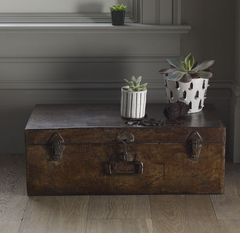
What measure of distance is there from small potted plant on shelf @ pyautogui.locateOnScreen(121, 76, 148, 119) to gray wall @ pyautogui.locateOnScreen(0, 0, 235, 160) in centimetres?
41

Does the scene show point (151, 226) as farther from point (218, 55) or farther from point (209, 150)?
point (218, 55)

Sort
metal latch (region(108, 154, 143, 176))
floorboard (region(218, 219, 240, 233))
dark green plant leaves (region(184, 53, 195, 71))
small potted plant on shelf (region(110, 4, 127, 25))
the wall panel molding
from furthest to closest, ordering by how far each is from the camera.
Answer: the wall panel molding, small potted plant on shelf (region(110, 4, 127, 25)), dark green plant leaves (region(184, 53, 195, 71)), metal latch (region(108, 154, 143, 176)), floorboard (region(218, 219, 240, 233))

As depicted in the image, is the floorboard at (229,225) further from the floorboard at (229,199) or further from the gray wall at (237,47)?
the gray wall at (237,47)

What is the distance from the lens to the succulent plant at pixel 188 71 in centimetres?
252

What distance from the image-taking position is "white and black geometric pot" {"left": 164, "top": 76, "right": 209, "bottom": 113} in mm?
2557

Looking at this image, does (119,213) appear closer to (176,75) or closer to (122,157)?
(122,157)

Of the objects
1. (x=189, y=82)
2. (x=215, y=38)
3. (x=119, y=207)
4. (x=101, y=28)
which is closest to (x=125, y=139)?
(x=119, y=207)

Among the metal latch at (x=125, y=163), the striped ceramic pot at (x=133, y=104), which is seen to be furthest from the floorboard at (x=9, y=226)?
the striped ceramic pot at (x=133, y=104)

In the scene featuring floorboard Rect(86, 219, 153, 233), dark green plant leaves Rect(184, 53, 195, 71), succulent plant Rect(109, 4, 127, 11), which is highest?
succulent plant Rect(109, 4, 127, 11)

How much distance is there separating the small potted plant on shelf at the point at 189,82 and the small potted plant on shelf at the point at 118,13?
0.39m

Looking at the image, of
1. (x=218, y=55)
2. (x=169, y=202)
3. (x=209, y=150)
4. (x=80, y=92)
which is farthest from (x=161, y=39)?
(x=169, y=202)

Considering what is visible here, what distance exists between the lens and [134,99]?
251 cm

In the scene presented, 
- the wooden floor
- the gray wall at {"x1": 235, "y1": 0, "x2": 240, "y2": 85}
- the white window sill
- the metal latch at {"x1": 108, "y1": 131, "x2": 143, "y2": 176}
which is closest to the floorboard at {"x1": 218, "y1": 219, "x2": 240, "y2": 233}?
the wooden floor

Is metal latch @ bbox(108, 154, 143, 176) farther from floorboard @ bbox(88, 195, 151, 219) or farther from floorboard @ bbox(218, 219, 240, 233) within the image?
floorboard @ bbox(218, 219, 240, 233)
